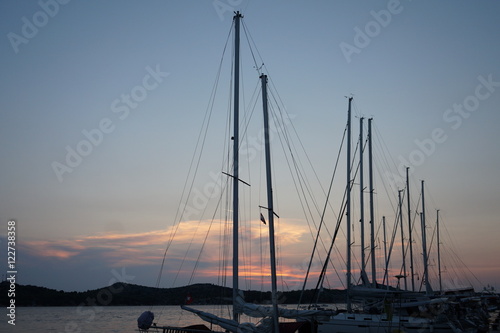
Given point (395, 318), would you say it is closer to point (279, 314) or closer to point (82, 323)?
point (279, 314)

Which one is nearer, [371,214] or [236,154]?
[236,154]

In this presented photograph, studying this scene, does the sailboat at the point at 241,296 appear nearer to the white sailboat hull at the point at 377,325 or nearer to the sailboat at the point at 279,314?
the sailboat at the point at 279,314

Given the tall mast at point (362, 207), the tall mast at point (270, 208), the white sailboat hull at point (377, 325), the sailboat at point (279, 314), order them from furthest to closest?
the tall mast at point (362, 207)
the white sailboat hull at point (377, 325)
the sailboat at point (279, 314)
the tall mast at point (270, 208)

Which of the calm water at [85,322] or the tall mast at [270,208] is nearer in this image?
the tall mast at [270,208]

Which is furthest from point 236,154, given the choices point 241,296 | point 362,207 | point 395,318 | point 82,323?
point 82,323

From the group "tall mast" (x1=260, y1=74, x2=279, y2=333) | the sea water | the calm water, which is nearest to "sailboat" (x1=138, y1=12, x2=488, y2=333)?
"tall mast" (x1=260, y1=74, x2=279, y2=333)

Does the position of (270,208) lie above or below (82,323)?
above

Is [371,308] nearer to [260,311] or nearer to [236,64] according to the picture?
[260,311]

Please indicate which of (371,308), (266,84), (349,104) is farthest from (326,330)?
(349,104)

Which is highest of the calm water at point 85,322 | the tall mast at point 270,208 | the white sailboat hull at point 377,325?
the tall mast at point 270,208

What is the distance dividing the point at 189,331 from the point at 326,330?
9427mm

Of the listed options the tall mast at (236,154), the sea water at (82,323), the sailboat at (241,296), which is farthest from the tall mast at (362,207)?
the sea water at (82,323)

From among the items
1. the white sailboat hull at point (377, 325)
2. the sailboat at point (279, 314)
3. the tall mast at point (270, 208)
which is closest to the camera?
the tall mast at point (270, 208)

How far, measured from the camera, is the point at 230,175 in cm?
2628
